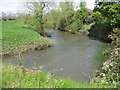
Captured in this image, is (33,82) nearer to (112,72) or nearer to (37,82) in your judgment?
(37,82)

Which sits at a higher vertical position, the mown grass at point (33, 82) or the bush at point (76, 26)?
the bush at point (76, 26)

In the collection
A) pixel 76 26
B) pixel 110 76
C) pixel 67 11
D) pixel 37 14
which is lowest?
pixel 110 76

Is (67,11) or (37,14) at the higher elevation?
(67,11)

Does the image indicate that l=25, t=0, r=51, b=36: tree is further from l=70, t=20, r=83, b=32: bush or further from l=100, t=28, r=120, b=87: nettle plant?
l=100, t=28, r=120, b=87: nettle plant

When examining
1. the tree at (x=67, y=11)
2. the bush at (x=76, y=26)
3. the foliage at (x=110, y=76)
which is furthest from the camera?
the tree at (x=67, y=11)

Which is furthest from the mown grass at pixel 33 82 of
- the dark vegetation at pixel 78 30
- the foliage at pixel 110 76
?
the foliage at pixel 110 76

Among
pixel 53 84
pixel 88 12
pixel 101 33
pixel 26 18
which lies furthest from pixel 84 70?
pixel 88 12

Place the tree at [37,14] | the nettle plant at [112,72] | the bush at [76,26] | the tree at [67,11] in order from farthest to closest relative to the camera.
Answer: the tree at [67,11]
the bush at [76,26]
the tree at [37,14]
the nettle plant at [112,72]

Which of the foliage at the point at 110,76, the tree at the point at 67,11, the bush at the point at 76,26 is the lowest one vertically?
the foliage at the point at 110,76

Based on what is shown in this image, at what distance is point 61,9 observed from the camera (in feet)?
115

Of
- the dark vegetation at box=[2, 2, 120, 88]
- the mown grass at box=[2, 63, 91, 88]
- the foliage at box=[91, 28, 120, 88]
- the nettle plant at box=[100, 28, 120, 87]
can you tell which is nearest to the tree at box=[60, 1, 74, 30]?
the dark vegetation at box=[2, 2, 120, 88]

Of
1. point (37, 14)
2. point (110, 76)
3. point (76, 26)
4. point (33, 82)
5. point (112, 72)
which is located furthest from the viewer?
point (76, 26)

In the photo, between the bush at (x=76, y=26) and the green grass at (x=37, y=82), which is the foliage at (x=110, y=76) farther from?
the bush at (x=76, y=26)

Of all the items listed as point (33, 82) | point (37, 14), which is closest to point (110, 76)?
point (33, 82)
